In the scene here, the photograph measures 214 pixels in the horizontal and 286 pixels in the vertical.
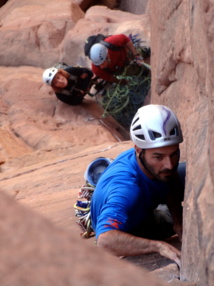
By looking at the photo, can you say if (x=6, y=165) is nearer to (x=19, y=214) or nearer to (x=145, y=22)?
(x=145, y=22)

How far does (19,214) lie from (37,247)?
6 centimetres

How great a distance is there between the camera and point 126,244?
3.16m

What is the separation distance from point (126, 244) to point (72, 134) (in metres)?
5.80

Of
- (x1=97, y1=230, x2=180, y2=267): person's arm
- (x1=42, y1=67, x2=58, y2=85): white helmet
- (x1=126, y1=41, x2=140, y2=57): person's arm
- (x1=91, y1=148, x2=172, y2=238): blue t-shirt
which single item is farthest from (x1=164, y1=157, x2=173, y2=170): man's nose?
(x1=42, y1=67, x2=58, y2=85): white helmet

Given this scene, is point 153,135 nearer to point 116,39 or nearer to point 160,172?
point 160,172

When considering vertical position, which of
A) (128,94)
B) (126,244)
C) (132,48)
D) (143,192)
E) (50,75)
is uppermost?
(143,192)

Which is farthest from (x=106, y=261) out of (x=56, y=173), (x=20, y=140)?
(x=20, y=140)

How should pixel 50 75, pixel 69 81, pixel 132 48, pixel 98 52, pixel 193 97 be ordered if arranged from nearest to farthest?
pixel 193 97
pixel 98 52
pixel 132 48
pixel 50 75
pixel 69 81

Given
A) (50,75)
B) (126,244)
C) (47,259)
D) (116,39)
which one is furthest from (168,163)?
(50,75)

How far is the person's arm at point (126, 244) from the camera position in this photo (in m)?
3.14

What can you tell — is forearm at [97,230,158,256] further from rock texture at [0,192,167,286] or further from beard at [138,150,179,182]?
rock texture at [0,192,167,286]

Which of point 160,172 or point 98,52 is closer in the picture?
point 160,172

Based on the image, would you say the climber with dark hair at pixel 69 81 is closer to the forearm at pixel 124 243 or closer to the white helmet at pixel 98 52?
the white helmet at pixel 98 52

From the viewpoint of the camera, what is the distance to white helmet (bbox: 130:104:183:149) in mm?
3361
